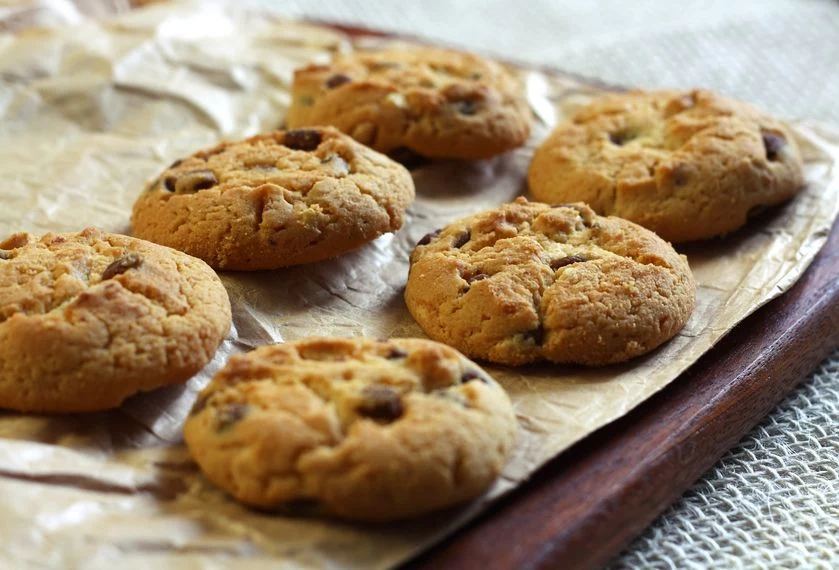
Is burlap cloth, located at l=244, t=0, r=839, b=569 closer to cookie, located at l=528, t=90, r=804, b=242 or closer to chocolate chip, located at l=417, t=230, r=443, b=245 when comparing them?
cookie, located at l=528, t=90, r=804, b=242

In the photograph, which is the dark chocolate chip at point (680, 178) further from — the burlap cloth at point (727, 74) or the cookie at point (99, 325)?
the cookie at point (99, 325)

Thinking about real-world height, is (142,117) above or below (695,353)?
below

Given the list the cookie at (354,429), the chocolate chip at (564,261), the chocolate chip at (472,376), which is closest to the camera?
the cookie at (354,429)

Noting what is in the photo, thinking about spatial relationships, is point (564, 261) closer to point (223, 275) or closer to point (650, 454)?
point (650, 454)

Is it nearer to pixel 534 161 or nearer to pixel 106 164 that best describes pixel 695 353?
pixel 534 161

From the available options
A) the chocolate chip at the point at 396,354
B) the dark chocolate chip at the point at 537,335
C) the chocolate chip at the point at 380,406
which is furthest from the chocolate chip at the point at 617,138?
the chocolate chip at the point at 380,406

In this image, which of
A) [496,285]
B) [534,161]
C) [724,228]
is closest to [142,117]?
[534,161]
